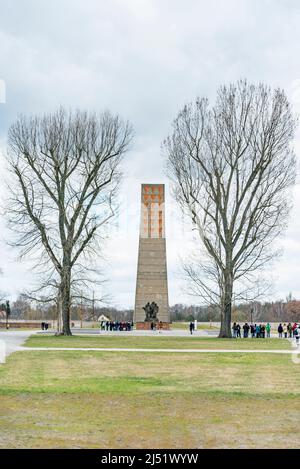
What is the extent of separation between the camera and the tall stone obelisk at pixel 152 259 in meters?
62.3

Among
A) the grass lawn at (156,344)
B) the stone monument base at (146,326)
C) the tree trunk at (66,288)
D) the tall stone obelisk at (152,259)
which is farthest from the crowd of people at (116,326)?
the grass lawn at (156,344)

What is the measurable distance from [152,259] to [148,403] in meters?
49.3

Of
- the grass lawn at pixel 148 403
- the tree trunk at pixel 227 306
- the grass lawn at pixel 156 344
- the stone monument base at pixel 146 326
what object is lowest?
the stone monument base at pixel 146 326

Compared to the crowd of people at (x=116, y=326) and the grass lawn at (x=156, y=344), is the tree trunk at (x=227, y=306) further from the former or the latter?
the crowd of people at (x=116, y=326)

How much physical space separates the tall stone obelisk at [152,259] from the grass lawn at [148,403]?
39018 mm

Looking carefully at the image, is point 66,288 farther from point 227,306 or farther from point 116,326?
point 116,326

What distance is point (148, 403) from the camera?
13.6 metres

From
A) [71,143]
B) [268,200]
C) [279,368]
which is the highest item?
[71,143]

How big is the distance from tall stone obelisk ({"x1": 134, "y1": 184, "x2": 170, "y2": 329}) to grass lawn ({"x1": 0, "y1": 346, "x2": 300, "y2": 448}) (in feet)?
128
